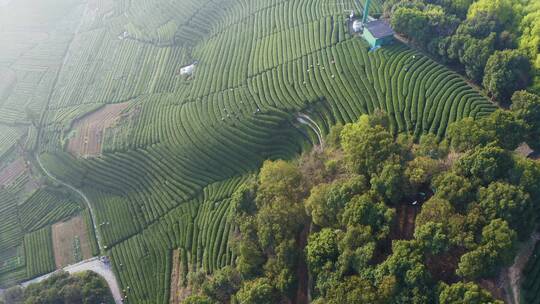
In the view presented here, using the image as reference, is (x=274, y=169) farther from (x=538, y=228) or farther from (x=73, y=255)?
(x=73, y=255)

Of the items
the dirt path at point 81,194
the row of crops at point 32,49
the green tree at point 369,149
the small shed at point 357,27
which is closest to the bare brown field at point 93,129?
the dirt path at point 81,194

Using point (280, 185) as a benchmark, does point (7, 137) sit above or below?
above

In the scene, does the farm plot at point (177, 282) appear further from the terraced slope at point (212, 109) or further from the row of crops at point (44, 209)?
the row of crops at point (44, 209)

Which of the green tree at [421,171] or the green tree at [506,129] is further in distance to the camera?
the green tree at [506,129]

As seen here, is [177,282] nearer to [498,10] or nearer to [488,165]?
[488,165]

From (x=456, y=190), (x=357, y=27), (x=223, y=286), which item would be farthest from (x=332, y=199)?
(x=357, y=27)
